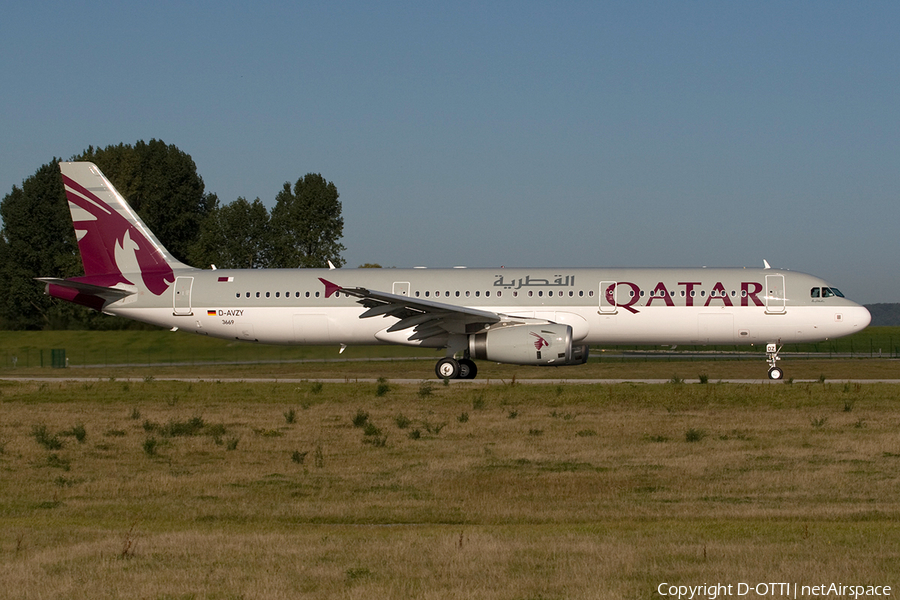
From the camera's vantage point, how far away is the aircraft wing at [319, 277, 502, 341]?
1201 inches

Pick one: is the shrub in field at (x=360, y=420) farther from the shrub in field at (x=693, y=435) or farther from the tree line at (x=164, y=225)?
the tree line at (x=164, y=225)

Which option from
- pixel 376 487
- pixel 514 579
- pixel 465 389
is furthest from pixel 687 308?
pixel 514 579

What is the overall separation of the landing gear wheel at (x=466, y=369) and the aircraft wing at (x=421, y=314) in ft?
4.36

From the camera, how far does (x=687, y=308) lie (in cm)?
3184

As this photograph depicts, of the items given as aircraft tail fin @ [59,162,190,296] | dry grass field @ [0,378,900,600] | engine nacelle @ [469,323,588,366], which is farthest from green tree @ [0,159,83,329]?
dry grass field @ [0,378,900,600]

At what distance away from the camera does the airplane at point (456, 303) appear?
104 feet

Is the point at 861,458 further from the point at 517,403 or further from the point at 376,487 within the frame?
the point at 517,403

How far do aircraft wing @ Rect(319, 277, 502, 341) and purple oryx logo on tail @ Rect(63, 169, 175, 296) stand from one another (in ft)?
21.5

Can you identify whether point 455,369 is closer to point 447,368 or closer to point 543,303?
point 447,368

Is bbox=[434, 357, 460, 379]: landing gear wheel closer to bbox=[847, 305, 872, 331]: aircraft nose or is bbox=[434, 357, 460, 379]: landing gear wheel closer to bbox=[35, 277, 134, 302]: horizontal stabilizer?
bbox=[35, 277, 134, 302]: horizontal stabilizer

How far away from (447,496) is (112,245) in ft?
82.9

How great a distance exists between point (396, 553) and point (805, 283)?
26061 mm

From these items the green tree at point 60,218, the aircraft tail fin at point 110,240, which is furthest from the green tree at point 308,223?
the aircraft tail fin at point 110,240

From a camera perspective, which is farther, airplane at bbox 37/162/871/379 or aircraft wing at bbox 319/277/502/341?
airplane at bbox 37/162/871/379
